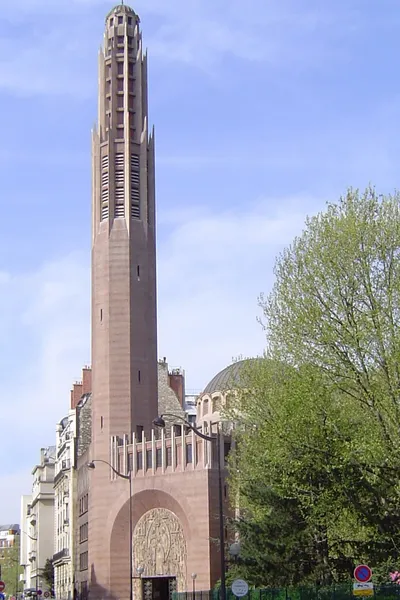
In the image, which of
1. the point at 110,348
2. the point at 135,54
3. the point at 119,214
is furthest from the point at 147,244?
the point at 135,54

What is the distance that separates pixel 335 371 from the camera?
92.9 ft

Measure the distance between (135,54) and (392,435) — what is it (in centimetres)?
5369

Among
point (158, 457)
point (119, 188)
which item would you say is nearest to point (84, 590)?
point (158, 457)

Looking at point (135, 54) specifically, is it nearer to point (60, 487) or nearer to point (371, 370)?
point (60, 487)

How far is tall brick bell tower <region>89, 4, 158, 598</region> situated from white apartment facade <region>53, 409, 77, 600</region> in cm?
1499

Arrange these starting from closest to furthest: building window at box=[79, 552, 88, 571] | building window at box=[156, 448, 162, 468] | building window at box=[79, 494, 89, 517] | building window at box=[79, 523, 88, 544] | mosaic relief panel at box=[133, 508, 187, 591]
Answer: mosaic relief panel at box=[133, 508, 187, 591], building window at box=[156, 448, 162, 468], building window at box=[79, 552, 88, 571], building window at box=[79, 523, 88, 544], building window at box=[79, 494, 89, 517]

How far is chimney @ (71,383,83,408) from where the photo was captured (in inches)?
3594

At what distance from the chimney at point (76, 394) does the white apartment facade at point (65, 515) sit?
8.19ft

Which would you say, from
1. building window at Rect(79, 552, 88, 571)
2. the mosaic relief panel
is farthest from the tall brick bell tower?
building window at Rect(79, 552, 88, 571)

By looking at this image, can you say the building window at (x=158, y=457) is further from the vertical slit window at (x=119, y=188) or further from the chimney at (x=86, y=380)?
the chimney at (x=86, y=380)

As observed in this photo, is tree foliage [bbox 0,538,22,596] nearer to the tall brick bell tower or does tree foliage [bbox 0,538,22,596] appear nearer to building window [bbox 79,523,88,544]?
building window [bbox 79,523,88,544]

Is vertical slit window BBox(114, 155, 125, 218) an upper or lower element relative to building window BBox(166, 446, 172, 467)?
upper

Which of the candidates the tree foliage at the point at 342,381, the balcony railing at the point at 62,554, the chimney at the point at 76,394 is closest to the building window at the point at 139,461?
the balcony railing at the point at 62,554

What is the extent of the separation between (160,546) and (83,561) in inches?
644
